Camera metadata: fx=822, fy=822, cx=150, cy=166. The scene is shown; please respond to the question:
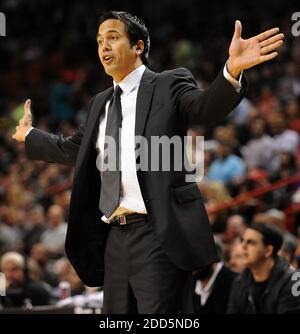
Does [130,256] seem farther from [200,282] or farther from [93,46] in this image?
[93,46]

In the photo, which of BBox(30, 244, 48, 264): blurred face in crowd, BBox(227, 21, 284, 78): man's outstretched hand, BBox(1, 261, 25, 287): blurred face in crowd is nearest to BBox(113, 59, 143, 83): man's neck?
BBox(227, 21, 284, 78): man's outstretched hand

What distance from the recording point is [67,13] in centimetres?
1479

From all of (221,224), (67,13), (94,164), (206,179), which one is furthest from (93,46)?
(94,164)

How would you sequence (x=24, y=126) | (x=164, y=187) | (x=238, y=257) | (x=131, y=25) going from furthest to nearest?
1. (x=238, y=257)
2. (x=24, y=126)
3. (x=131, y=25)
4. (x=164, y=187)

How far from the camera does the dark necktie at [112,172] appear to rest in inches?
123

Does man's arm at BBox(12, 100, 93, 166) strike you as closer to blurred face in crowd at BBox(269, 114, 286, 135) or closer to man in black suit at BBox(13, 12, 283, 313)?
man in black suit at BBox(13, 12, 283, 313)

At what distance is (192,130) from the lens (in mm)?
9555

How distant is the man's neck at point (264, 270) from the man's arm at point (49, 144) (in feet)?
5.20

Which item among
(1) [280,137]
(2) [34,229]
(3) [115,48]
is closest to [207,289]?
(3) [115,48]

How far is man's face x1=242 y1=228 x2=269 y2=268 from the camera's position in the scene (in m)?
4.61

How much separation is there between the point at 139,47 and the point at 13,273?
3431mm

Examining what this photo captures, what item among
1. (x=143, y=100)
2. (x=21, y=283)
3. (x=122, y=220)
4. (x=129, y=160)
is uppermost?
(x=143, y=100)

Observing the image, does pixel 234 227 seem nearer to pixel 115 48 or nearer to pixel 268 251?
pixel 268 251

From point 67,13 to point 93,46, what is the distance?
1.27 m
